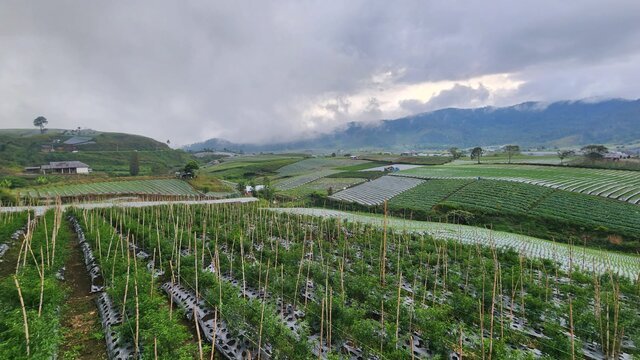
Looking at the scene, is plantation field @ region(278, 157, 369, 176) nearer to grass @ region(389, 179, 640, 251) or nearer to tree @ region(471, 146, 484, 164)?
tree @ region(471, 146, 484, 164)

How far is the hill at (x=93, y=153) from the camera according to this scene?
83000 millimetres

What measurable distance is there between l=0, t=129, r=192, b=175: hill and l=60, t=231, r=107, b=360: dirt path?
229ft

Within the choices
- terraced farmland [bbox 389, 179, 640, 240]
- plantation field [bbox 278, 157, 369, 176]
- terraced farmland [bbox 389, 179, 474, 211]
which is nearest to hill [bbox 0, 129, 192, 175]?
plantation field [bbox 278, 157, 369, 176]

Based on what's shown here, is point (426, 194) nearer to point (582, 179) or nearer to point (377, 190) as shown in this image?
point (377, 190)

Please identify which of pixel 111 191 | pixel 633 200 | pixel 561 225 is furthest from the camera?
pixel 111 191


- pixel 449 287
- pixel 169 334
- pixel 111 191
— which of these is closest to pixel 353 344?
pixel 169 334

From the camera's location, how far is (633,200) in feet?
110

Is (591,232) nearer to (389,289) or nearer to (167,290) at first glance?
(389,289)

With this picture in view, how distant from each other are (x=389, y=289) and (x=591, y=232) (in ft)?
84.1

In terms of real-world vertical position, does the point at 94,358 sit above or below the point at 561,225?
above

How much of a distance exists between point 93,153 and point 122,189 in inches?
2668

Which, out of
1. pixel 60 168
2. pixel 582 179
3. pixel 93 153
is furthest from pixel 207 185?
pixel 93 153

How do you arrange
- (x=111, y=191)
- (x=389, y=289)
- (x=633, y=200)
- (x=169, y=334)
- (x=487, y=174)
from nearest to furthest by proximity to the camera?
(x=169, y=334) → (x=389, y=289) → (x=633, y=200) → (x=111, y=191) → (x=487, y=174)

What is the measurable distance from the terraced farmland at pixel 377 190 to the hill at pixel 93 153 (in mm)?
49572
